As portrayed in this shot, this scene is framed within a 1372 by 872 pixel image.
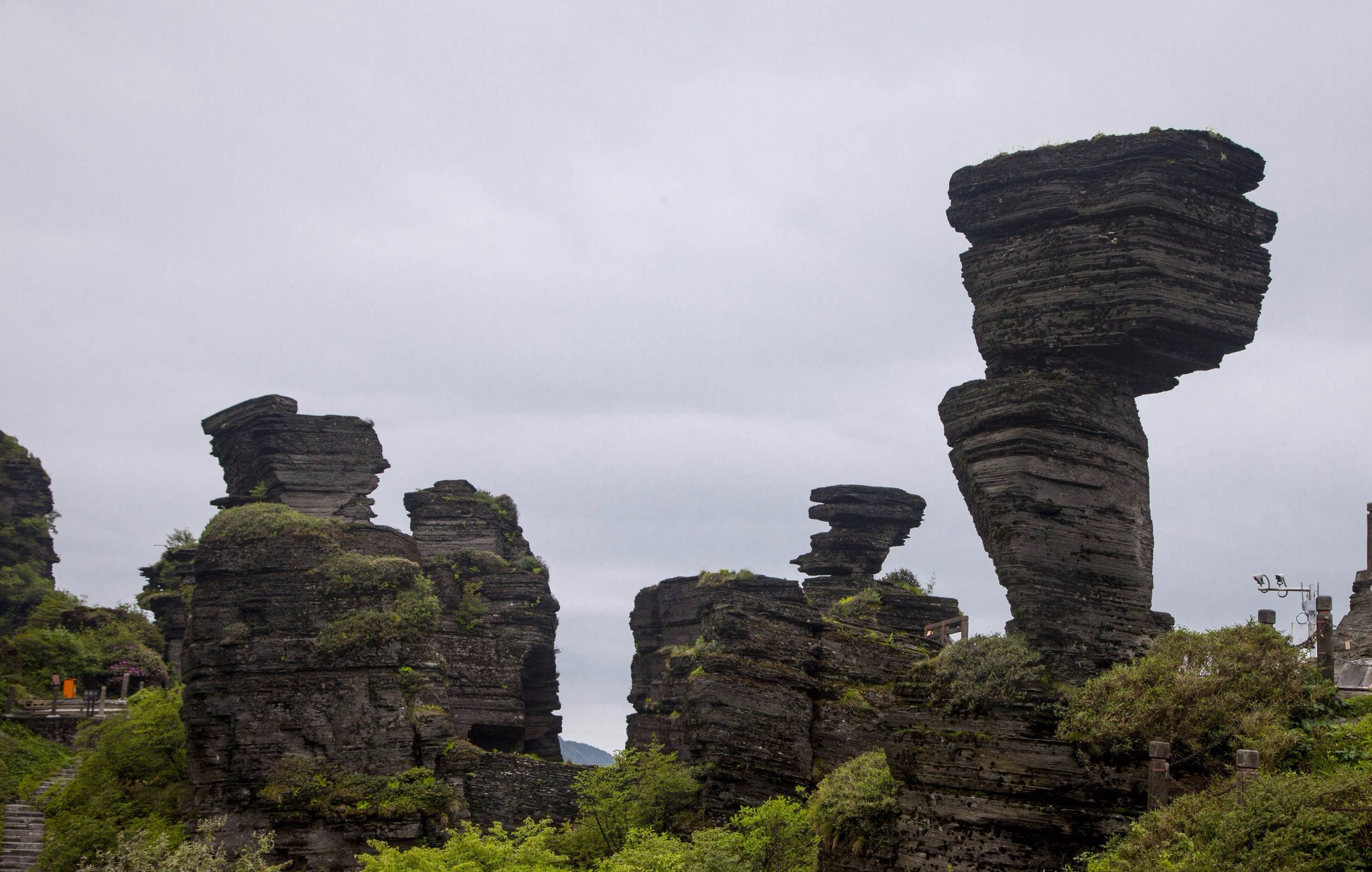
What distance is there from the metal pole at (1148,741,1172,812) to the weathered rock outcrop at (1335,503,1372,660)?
10537 mm

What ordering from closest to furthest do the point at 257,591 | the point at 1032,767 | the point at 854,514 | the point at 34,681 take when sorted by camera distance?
the point at 1032,767, the point at 257,591, the point at 854,514, the point at 34,681

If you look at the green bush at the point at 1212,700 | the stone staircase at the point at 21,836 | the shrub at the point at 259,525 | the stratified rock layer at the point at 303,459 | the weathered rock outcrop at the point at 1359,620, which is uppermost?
the stratified rock layer at the point at 303,459

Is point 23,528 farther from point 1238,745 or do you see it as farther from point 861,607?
point 1238,745

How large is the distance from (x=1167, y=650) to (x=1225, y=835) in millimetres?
6146

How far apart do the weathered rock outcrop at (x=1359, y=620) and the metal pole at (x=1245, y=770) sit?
1195 centimetres

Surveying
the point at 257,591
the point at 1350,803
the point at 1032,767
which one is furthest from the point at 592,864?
the point at 1350,803

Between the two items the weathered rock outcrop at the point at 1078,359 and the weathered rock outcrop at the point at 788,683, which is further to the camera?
the weathered rock outcrop at the point at 788,683

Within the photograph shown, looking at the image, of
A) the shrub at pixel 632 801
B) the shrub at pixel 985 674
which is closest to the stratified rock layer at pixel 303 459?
the shrub at pixel 632 801

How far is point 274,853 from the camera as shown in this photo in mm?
38844

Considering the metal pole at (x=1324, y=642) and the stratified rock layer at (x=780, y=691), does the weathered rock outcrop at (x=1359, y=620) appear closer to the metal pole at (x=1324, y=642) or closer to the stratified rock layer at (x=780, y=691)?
the metal pole at (x=1324, y=642)

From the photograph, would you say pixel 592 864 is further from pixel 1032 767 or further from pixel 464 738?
pixel 1032 767

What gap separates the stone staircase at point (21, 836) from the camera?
4781 cm

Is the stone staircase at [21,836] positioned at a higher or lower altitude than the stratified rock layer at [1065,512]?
lower

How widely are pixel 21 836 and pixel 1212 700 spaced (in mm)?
45144
